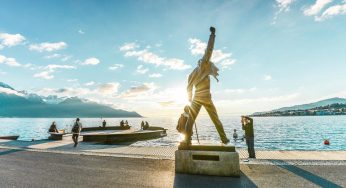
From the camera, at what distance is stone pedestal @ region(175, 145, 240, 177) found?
21.1ft

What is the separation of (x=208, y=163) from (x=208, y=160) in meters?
0.08

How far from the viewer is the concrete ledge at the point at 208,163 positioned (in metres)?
6.43

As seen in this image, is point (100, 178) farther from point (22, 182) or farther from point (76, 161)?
point (76, 161)

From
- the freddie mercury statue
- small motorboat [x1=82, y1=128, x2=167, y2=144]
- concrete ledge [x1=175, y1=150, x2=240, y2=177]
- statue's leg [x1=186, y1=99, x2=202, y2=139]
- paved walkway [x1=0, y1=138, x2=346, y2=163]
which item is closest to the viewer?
concrete ledge [x1=175, y1=150, x2=240, y2=177]

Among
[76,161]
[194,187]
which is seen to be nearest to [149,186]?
Result: [194,187]

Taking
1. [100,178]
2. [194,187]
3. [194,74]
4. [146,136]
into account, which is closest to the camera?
[194,187]

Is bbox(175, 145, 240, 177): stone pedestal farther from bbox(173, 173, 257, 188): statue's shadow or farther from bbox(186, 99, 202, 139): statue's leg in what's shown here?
bbox(186, 99, 202, 139): statue's leg

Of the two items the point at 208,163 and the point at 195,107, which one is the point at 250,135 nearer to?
the point at 195,107

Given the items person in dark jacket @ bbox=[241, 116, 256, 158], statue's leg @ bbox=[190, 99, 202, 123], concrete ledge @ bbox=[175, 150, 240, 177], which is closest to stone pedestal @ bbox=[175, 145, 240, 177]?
concrete ledge @ bbox=[175, 150, 240, 177]

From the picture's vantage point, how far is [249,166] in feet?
25.3

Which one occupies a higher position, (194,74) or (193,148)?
(194,74)

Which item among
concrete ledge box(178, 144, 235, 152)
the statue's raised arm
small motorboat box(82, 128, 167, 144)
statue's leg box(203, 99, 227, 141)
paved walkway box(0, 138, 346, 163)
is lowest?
small motorboat box(82, 128, 167, 144)

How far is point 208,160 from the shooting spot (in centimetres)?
664

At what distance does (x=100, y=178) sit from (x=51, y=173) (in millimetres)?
1764
